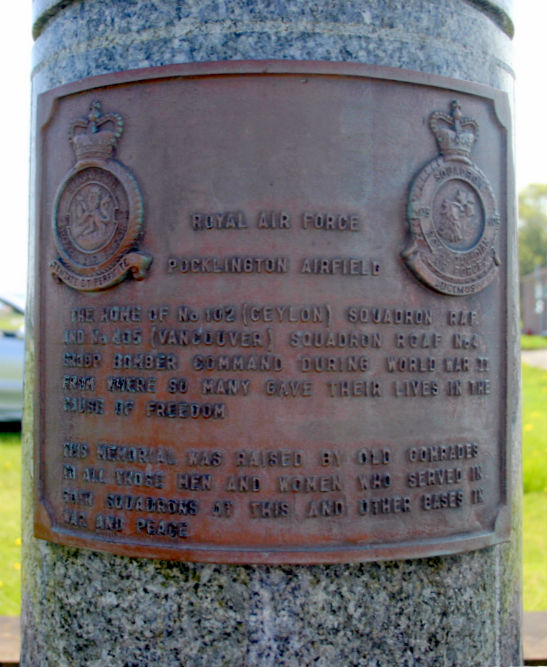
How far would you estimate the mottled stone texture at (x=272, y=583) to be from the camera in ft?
8.97

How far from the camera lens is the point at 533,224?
49406 mm

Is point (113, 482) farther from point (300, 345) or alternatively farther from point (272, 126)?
point (272, 126)

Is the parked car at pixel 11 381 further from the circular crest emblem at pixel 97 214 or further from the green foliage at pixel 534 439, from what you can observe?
the circular crest emblem at pixel 97 214

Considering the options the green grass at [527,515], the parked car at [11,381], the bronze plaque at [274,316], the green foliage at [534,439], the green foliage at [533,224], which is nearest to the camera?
the bronze plaque at [274,316]

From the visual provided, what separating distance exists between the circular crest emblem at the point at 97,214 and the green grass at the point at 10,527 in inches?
99.5

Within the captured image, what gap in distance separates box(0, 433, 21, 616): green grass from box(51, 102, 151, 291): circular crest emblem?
99.5 inches

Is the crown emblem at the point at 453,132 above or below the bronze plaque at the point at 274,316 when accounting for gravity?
above

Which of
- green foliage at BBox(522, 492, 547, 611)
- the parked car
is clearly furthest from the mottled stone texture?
the parked car

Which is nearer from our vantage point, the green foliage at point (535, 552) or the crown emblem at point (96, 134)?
the crown emblem at point (96, 134)

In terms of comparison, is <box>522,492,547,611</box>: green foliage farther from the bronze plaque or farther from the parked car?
the parked car

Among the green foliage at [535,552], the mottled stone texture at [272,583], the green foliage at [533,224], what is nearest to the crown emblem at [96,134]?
the mottled stone texture at [272,583]

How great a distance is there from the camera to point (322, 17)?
277cm

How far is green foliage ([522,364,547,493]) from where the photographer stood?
6.88m

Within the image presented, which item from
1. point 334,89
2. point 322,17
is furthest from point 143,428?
point 322,17
